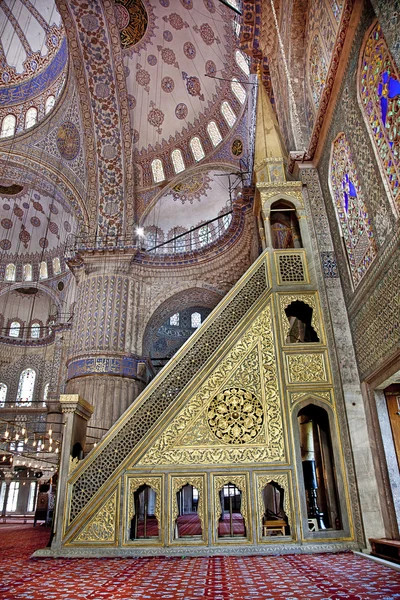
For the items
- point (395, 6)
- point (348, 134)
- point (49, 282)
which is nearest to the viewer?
point (395, 6)

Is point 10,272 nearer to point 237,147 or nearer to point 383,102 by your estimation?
point 237,147

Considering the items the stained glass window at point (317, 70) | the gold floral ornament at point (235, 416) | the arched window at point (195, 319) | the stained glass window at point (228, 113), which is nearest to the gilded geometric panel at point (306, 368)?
the gold floral ornament at point (235, 416)

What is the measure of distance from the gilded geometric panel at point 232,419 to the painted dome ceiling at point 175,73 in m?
8.94

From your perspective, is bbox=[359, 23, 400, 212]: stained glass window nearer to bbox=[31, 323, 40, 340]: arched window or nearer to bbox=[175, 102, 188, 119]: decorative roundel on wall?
bbox=[175, 102, 188, 119]: decorative roundel on wall

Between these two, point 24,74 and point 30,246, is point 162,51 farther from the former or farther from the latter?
Answer: point 30,246

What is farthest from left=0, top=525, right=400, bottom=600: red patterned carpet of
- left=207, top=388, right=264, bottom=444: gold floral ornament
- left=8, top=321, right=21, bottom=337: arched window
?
left=8, top=321, right=21, bottom=337: arched window

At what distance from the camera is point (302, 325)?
6.12 metres

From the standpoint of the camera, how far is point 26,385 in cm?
1606

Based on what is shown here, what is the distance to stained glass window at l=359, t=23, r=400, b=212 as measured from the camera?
3.09 meters

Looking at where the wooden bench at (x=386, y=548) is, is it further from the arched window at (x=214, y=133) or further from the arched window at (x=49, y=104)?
the arched window at (x=49, y=104)

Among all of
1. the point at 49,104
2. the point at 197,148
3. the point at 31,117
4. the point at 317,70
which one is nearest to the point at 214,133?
the point at 197,148

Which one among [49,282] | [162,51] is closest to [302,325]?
[162,51]

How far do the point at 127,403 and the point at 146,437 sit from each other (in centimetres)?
578

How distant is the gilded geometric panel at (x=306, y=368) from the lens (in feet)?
14.5
